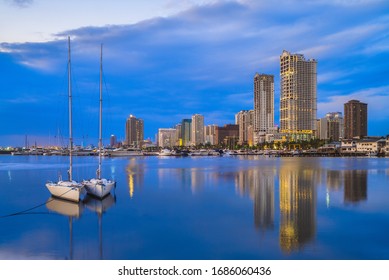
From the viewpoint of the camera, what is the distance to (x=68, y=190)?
1905 centimetres

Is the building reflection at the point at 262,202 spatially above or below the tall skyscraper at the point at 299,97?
below

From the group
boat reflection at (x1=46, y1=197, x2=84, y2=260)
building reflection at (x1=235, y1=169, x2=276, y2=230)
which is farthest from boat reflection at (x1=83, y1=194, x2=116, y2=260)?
building reflection at (x1=235, y1=169, x2=276, y2=230)

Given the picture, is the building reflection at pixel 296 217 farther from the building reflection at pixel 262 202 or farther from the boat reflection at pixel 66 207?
the boat reflection at pixel 66 207

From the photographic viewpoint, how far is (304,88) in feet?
646

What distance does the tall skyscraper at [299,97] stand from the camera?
626ft

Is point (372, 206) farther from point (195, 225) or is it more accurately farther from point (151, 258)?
point (151, 258)

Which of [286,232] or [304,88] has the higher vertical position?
[304,88]

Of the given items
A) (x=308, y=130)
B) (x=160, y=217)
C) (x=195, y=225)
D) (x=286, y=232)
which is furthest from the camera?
(x=308, y=130)

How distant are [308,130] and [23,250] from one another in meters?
190

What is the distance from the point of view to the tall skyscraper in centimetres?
19088

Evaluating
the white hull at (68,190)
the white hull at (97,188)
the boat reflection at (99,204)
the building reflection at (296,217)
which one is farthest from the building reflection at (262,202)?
the white hull at (68,190)

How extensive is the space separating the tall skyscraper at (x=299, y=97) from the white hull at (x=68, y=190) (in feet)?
577

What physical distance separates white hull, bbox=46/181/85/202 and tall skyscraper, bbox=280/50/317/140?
577 feet

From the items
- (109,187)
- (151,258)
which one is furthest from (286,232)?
(109,187)
